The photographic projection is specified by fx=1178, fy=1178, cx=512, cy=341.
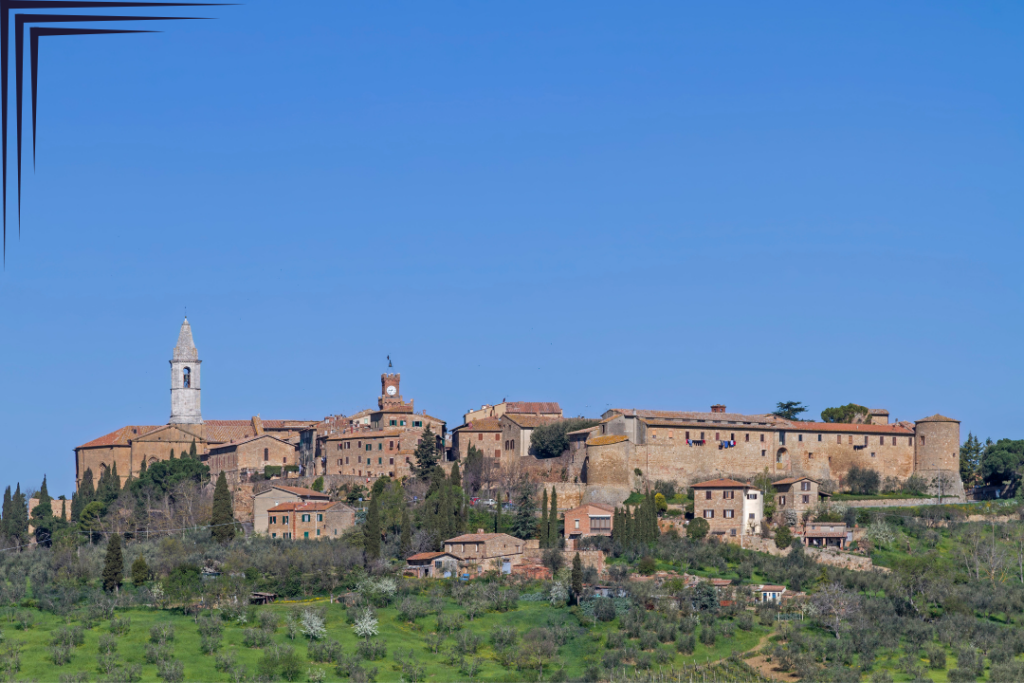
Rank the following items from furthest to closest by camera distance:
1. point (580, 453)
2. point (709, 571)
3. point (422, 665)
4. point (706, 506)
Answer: point (580, 453), point (706, 506), point (709, 571), point (422, 665)

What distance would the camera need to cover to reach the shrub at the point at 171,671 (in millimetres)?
40562

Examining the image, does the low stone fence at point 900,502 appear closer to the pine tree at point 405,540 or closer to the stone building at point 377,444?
the pine tree at point 405,540

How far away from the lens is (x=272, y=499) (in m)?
70.4

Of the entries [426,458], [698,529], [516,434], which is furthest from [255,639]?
[516,434]

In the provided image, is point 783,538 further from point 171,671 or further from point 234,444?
point 234,444

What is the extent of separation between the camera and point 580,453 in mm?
73562

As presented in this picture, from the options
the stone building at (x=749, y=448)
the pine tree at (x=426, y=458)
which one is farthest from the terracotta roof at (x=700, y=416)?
the pine tree at (x=426, y=458)

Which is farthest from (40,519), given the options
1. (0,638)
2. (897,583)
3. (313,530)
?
(897,583)

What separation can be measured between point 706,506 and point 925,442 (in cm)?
1900

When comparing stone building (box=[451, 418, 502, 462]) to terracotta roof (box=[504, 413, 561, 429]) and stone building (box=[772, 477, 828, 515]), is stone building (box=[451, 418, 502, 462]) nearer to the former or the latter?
terracotta roof (box=[504, 413, 561, 429])

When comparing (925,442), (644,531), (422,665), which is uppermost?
(925,442)

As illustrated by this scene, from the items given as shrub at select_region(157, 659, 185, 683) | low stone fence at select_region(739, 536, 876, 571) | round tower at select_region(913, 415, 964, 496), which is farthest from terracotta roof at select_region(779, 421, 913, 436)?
shrub at select_region(157, 659, 185, 683)

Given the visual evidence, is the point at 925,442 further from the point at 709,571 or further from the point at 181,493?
the point at 181,493

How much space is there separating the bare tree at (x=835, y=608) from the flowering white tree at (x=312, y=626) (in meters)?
21.5
